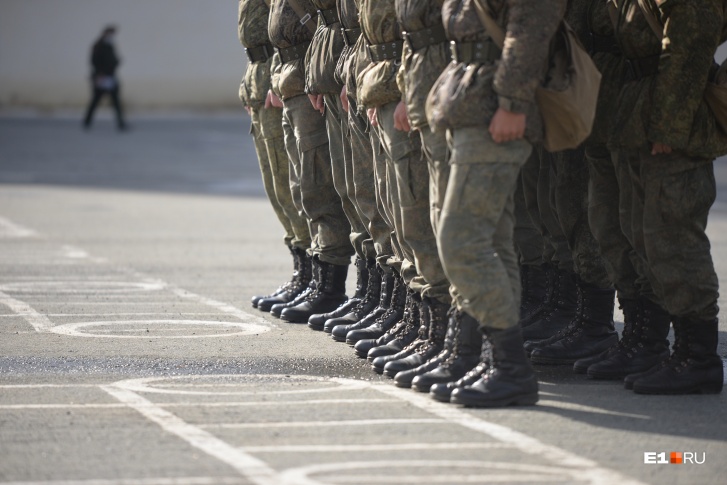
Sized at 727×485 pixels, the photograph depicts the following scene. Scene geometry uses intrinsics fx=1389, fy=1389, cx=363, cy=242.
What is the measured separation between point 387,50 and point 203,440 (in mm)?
2317

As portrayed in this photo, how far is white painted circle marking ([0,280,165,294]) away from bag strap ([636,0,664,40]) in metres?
4.81

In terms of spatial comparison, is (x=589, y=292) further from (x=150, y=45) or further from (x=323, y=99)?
(x=150, y=45)

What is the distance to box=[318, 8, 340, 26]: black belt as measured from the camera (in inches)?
307

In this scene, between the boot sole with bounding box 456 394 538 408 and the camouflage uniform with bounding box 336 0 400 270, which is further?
the camouflage uniform with bounding box 336 0 400 270

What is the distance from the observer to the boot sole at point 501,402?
5.78 metres

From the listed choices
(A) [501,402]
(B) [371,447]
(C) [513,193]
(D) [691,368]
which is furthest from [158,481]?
(D) [691,368]

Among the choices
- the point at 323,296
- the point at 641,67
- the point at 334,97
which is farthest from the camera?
the point at 323,296

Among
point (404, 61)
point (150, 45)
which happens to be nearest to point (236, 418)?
point (404, 61)

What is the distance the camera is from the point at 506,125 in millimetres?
5609

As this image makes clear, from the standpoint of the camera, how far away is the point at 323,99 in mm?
8094

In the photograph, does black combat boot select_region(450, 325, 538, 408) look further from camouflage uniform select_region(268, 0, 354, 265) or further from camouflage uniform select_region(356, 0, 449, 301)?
camouflage uniform select_region(268, 0, 354, 265)

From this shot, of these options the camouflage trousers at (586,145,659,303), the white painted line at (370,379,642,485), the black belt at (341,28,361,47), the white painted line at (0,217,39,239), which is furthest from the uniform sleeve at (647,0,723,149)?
the white painted line at (0,217,39,239)

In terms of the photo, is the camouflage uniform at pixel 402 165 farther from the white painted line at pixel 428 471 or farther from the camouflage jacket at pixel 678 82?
the white painted line at pixel 428 471

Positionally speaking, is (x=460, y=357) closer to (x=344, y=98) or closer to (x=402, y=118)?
(x=402, y=118)
